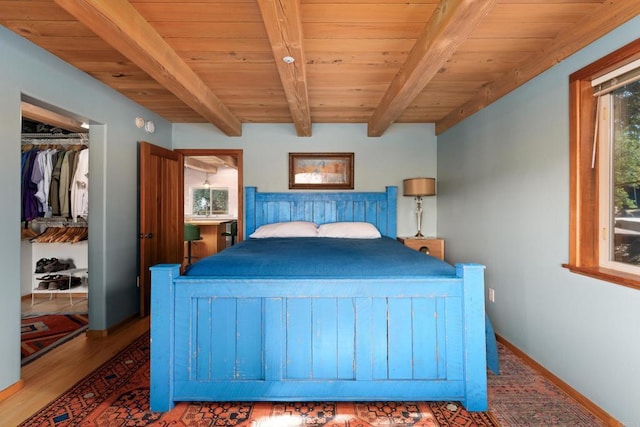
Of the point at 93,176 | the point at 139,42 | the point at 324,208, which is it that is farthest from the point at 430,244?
the point at 93,176

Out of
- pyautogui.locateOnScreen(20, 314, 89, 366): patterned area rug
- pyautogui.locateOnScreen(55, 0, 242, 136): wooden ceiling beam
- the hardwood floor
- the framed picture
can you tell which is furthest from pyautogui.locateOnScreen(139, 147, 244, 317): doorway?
pyautogui.locateOnScreen(55, 0, 242, 136): wooden ceiling beam

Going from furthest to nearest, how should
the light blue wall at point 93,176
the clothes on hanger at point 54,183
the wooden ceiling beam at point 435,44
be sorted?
the clothes on hanger at point 54,183
the light blue wall at point 93,176
the wooden ceiling beam at point 435,44

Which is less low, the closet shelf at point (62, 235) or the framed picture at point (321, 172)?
the framed picture at point (321, 172)

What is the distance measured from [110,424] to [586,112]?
318 centimetres

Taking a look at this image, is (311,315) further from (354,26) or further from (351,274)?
(354,26)

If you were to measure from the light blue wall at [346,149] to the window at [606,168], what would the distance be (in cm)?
214

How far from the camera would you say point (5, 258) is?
74.2 inches

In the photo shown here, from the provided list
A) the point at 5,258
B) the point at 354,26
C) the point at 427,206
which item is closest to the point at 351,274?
the point at 354,26

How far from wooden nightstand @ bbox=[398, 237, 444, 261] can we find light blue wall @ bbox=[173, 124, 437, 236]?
37cm

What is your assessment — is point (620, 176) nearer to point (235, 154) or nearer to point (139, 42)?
point (139, 42)

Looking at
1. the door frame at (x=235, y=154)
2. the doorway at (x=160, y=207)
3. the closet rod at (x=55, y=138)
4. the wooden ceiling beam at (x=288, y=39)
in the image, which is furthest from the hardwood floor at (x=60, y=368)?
the wooden ceiling beam at (x=288, y=39)

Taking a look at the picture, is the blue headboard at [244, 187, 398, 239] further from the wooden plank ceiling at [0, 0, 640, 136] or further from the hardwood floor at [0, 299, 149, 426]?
the hardwood floor at [0, 299, 149, 426]

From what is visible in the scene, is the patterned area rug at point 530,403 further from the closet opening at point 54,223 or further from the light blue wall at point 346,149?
the closet opening at point 54,223

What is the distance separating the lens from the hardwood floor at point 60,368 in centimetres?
179
